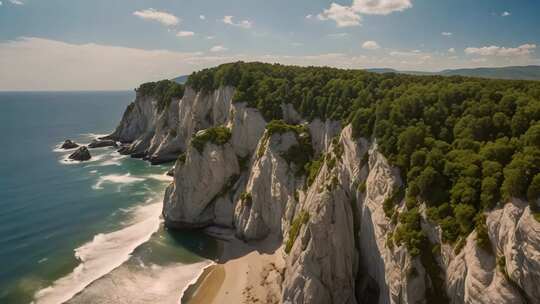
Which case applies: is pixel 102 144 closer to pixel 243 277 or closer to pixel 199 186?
pixel 199 186

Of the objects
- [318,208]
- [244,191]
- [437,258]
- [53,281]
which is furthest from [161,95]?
[437,258]

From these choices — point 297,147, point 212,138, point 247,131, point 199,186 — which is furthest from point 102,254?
point 297,147

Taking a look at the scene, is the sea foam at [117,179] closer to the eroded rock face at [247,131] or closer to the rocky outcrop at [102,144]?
the eroded rock face at [247,131]

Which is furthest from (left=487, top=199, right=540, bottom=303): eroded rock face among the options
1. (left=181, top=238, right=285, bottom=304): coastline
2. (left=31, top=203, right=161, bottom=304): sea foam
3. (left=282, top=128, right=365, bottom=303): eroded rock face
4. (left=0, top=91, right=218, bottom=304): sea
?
(left=31, top=203, right=161, bottom=304): sea foam

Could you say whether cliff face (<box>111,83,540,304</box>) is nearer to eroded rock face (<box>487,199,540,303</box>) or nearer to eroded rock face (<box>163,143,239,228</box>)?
eroded rock face (<box>487,199,540,303</box>)

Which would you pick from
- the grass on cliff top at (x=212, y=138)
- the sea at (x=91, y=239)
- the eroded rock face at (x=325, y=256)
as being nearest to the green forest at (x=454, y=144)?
the eroded rock face at (x=325, y=256)
